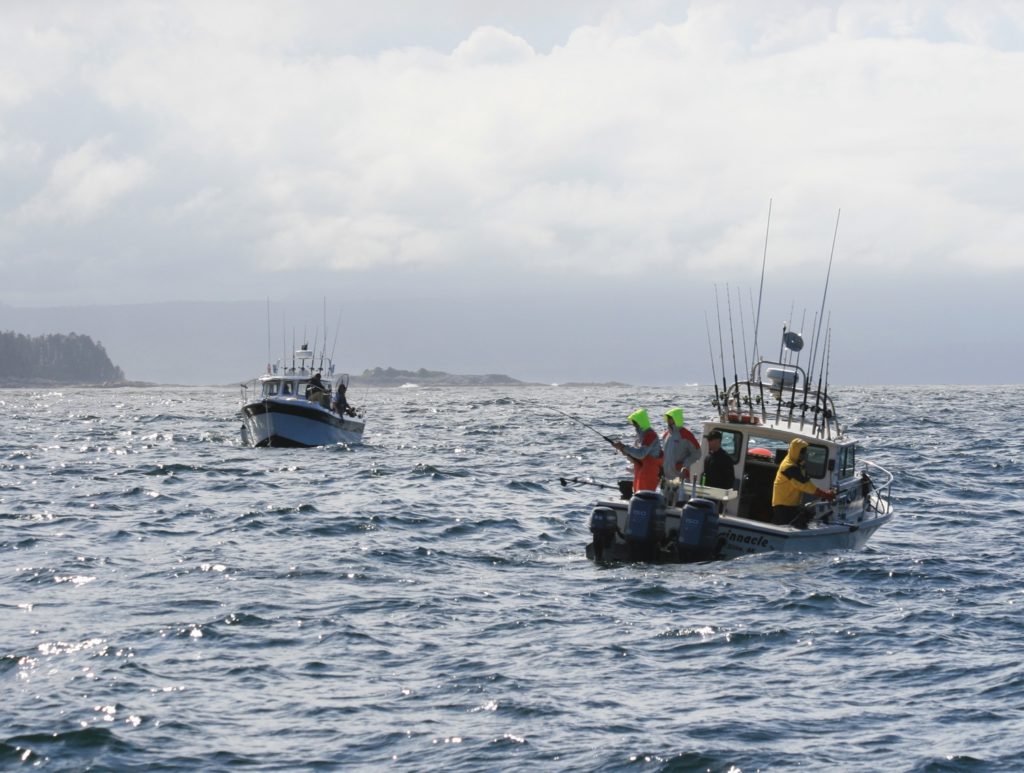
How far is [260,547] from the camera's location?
21.8 m

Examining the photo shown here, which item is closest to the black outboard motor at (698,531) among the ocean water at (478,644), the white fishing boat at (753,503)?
the white fishing boat at (753,503)

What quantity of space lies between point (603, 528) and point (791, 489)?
3.16 meters

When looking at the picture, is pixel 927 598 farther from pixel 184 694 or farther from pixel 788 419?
pixel 184 694

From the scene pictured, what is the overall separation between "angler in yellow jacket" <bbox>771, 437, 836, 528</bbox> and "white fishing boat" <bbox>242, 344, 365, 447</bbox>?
86.3 ft

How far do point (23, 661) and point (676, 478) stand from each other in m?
10.9

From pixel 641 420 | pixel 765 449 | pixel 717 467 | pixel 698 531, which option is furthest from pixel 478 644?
pixel 765 449

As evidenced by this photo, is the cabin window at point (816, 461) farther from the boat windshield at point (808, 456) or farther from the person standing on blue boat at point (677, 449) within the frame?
the person standing on blue boat at point (677, 449)

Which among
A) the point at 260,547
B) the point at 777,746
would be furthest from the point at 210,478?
the point at 777,746

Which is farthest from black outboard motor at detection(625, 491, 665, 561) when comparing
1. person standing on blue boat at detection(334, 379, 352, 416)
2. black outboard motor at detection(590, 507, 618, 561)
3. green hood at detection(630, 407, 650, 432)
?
person standing on blue boat at detection(334, 379, 352, 416)

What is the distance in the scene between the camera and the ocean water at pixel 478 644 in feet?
37.6

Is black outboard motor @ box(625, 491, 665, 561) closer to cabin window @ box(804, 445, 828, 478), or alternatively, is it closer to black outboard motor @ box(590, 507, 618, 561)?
black outboard motor @ box(590, 507, 618, 561)

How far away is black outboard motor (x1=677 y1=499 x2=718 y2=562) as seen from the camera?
1952cm

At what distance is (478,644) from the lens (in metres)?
14.9

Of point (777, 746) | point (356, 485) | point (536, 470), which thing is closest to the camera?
point (777, 746)
